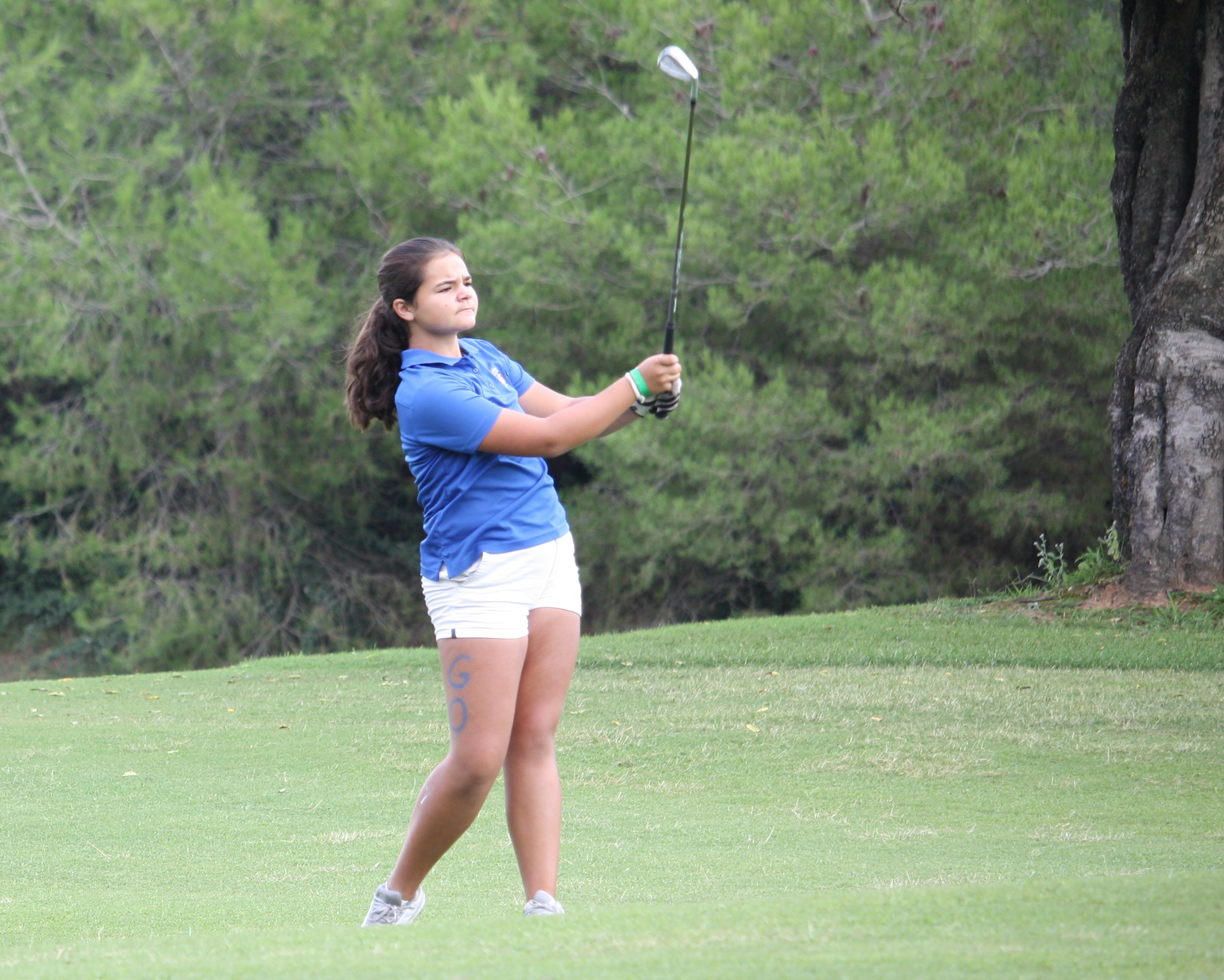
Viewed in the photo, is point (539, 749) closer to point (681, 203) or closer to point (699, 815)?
point (681, 203)

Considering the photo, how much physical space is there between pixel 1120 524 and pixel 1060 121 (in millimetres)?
5122

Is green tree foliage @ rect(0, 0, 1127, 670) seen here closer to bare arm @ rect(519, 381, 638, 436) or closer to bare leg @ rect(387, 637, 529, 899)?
bare arm @ rect(519, 381, 638, 436)

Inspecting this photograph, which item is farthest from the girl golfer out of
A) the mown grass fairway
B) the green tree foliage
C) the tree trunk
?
the green tree foliage

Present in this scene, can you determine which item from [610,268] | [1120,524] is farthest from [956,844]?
[610,268]

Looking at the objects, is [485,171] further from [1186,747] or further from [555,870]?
[555,870]

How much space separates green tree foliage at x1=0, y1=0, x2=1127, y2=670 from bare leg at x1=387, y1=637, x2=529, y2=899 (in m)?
9.43

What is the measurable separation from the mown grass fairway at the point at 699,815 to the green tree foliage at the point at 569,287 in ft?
17.0

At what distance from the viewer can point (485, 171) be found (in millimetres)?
15633

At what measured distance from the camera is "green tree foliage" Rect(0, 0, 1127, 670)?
46.8 ft

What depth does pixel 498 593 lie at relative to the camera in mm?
3359

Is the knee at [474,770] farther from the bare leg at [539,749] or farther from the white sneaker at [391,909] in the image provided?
the white sneaker at [391,909]

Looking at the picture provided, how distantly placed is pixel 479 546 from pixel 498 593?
117mm

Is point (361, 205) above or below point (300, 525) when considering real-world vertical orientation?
above

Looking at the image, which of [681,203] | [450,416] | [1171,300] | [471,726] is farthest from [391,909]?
[1171,300]
